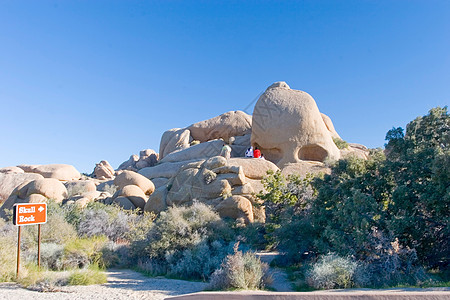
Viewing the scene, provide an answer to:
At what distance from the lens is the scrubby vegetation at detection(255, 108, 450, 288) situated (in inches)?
350

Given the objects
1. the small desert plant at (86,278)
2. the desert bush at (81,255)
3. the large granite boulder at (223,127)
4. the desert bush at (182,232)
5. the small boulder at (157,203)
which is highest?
the large granite boulder at (223,127)

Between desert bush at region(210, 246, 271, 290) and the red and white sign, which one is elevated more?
the red and white sign

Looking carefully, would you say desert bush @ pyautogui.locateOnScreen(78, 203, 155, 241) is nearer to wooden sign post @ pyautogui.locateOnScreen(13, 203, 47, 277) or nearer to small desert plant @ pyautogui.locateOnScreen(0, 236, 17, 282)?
small desert plant @ pyautogui.locateOnScreen(0, 236, 17, 282)

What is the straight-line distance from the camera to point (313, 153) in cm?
2689

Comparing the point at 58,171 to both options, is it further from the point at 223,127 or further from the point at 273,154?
the point at 273,154

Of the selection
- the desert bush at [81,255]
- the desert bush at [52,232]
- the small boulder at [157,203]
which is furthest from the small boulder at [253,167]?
the desert bush at [81,255]

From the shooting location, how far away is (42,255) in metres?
11.2

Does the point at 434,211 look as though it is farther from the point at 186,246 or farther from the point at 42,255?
the point at 42,255

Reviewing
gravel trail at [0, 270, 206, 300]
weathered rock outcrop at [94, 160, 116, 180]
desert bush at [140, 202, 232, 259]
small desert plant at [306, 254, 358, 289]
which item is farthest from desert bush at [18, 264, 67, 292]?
weathered rock outcrop at [94, 160, 116, 180]

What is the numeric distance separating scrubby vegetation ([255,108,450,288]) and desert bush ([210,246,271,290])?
1.19 metres

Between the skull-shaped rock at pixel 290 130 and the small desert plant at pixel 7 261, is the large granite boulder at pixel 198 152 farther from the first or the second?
the small desert plant at pixel 7 261

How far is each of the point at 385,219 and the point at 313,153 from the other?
57.0ft

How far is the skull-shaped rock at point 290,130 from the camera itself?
26234mm

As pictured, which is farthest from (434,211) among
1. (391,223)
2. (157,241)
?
(157,241)
